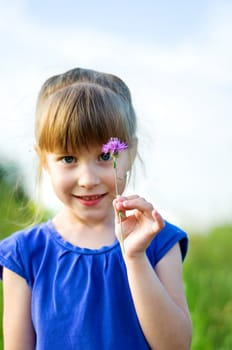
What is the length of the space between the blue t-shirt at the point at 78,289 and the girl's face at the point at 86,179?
0.47 ft

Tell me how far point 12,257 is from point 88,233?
0.25 meters

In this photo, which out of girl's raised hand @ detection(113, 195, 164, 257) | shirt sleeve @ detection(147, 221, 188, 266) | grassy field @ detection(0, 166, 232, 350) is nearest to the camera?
girl's raised hand @ detection(113, 195, 164, 257)

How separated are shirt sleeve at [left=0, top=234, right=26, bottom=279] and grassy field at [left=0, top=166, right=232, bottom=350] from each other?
55cm

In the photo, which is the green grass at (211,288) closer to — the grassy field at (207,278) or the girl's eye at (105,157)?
the grassy field at (207,278)

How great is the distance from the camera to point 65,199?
2.29 metres

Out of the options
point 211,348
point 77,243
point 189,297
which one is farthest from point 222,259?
point 77,243

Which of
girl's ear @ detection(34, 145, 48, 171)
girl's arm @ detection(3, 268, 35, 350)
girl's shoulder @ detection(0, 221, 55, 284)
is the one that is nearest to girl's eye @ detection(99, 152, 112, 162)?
girl's ear @ detection(34, 145, 48, 171)

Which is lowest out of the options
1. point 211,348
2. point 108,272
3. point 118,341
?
point 211,348

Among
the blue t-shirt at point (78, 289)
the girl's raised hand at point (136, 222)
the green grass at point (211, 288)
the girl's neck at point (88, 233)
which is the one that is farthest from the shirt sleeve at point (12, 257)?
the green grass at point (211, 288)

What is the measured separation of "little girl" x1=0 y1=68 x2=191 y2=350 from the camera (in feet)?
7.21

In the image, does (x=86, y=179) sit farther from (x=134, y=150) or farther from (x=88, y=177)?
(x=134, y=150)

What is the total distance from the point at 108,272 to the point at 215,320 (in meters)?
1.65

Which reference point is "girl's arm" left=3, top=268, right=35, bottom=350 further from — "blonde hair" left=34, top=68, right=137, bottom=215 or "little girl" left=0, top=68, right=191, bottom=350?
"blonde hair" left=34, top=68, right=137, bottom=215

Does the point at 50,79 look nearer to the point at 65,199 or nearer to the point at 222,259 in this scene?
the point at 65,199
